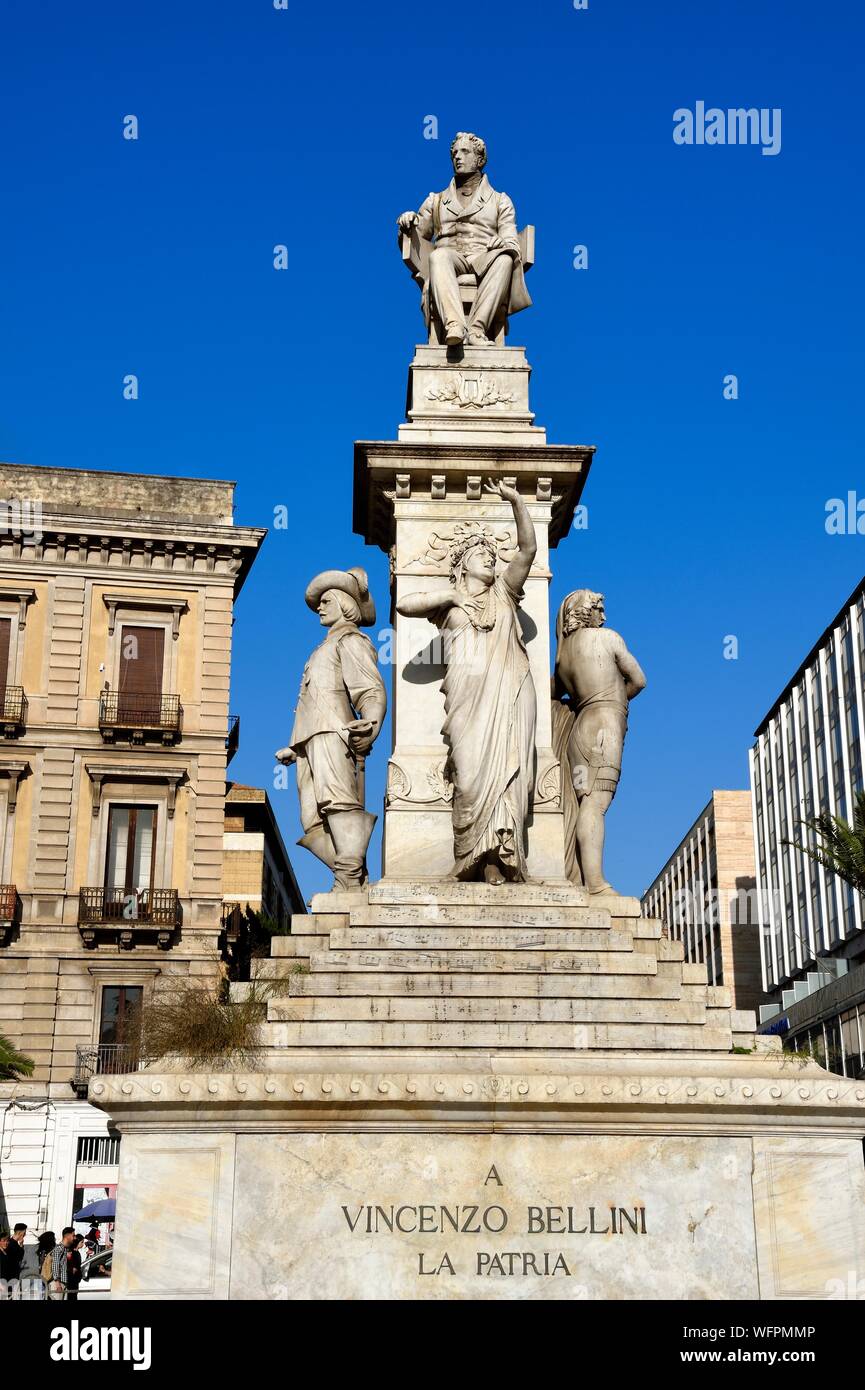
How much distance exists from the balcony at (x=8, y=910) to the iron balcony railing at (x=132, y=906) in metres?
1.67

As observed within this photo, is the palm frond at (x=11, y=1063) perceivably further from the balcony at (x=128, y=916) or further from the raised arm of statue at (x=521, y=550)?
the raised arm of statue at (x=521, y=550)

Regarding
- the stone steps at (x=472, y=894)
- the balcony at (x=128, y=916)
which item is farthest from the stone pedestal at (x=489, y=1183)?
the balcony at (x=128, y=916)

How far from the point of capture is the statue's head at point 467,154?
46.7 feet

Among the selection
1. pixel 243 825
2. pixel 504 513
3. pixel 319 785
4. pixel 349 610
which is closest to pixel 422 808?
pixel 319 785

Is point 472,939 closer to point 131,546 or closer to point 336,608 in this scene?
point 336,608

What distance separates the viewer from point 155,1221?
8789 millimetres

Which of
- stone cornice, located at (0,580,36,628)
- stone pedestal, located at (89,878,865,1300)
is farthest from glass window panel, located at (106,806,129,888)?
stone pedestal, located at (89,878,865,1300)

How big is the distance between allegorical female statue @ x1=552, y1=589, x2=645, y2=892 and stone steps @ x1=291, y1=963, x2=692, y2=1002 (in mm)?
1465

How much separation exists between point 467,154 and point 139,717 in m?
30.3

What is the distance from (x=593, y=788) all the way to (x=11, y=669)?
3354 centimetres

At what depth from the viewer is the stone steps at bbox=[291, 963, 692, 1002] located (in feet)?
33.6

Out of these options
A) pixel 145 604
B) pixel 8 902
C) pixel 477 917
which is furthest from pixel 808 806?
pixel 477 917
